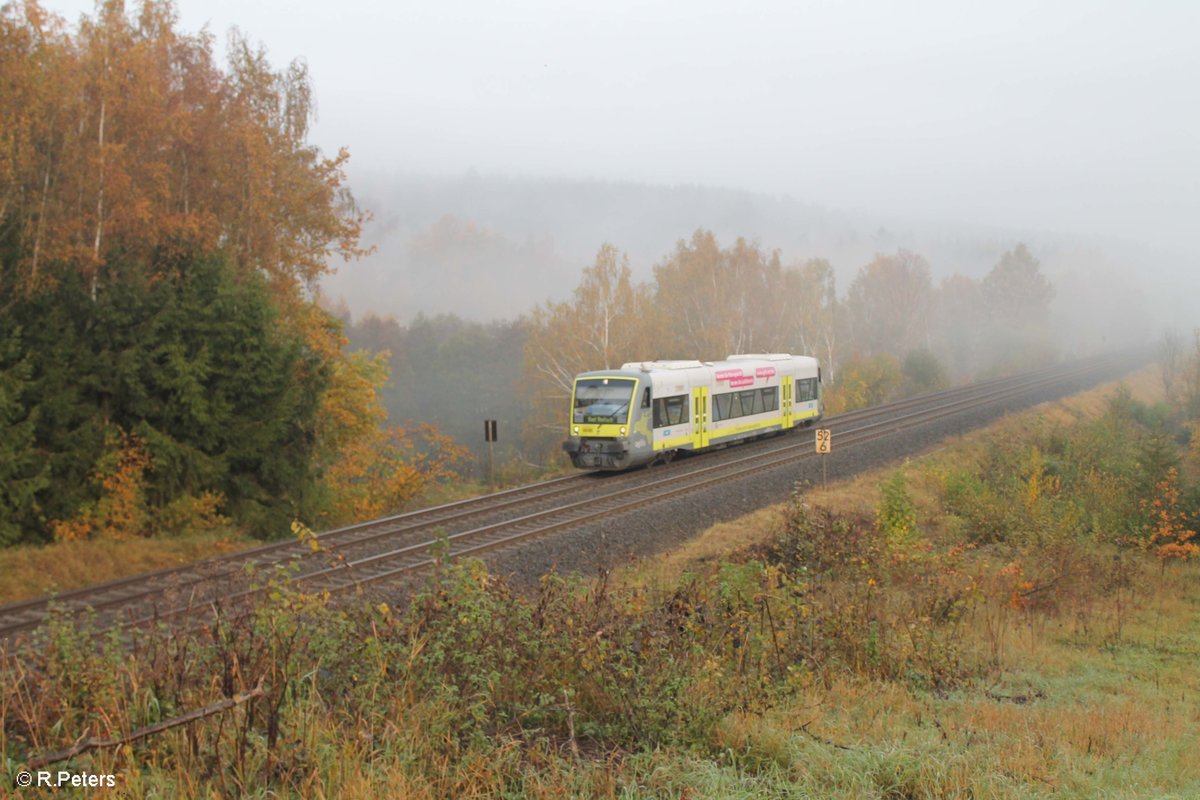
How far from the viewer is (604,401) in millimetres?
22484

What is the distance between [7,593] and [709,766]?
39.6 feet

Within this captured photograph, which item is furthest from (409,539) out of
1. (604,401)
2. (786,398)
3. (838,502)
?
(786,398)

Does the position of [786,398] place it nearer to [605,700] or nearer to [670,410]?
[670,410]

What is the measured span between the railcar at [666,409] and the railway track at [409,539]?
527 millimetres

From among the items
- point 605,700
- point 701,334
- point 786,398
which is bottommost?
point 605,700

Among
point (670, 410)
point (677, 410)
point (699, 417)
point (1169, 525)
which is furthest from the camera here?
point (699, 417)

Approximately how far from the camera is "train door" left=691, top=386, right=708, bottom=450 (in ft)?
80.0

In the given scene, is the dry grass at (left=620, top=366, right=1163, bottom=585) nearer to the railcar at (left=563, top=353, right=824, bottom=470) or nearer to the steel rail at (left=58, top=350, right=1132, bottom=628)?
the steel rail at (left=58, top=350, right=1132, bottom=628)

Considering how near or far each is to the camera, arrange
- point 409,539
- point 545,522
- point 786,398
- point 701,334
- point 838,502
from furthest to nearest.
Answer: point 701,334 < point 786,398 < point 838,502 < point 545,522 < point 409,539

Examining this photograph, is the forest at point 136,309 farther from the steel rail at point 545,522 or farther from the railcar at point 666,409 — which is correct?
the railcar at point 666,409

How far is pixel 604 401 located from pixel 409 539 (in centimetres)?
816

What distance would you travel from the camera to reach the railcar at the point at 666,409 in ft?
72.6

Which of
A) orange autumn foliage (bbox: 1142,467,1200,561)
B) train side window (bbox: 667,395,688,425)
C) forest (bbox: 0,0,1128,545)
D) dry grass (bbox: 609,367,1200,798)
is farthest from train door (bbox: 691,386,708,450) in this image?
A: dry grass (bbox: 609,367,1200,798)

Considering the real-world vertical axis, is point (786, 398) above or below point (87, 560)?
above
